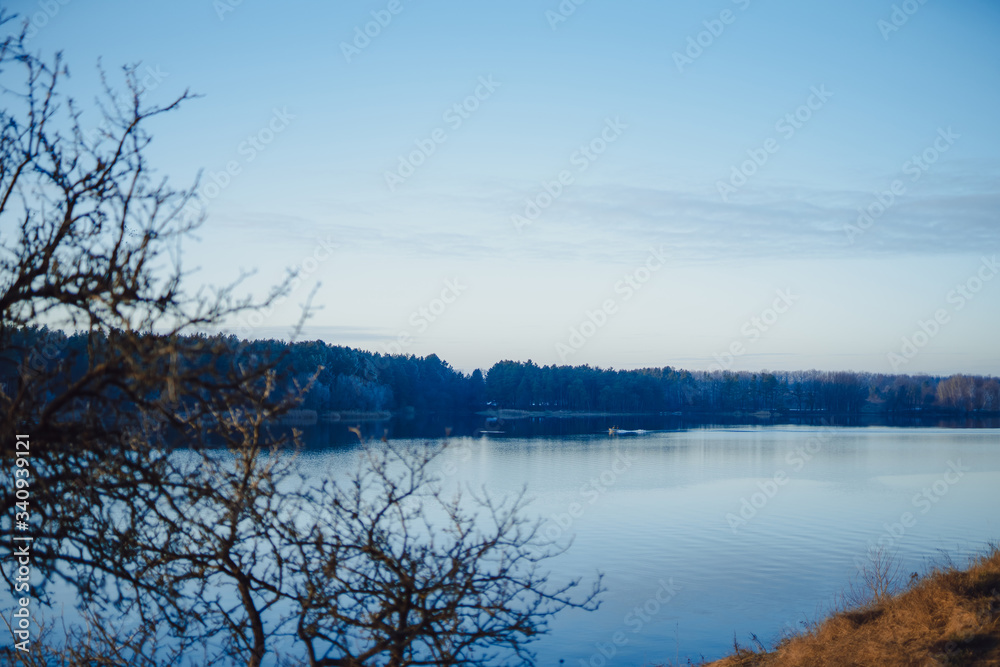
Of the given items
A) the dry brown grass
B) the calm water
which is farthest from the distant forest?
the dry brown grass

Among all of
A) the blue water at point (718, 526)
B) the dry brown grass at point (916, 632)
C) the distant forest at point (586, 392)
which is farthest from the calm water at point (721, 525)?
the distant forest at point (586, 392)

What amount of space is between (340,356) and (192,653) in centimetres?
7208

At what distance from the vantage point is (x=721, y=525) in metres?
22.6

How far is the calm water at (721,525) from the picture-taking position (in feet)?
44.8

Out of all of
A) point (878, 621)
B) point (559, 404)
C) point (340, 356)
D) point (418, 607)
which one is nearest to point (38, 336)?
point (418, 607)

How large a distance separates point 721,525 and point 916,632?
14480mm

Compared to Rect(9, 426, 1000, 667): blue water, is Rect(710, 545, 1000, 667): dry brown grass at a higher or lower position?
higher

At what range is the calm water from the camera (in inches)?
538

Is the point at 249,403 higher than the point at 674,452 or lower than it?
higher

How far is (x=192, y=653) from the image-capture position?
41.5 feet

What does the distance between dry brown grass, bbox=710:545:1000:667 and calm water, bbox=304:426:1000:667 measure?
2402mm

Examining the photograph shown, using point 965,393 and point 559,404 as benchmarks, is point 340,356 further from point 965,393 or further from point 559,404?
point 965,393

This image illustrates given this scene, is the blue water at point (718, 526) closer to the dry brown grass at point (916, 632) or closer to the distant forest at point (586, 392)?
the dry brown grass at point (916, 632)

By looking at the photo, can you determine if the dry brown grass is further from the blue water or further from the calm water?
the calm water
